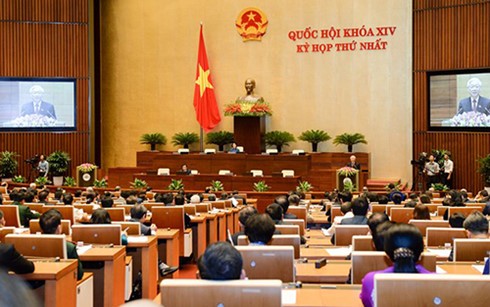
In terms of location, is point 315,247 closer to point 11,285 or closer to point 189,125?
point 11,285

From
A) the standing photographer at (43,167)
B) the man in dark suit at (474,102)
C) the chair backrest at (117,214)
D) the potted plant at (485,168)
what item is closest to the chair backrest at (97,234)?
the chair backrest at (117,214)

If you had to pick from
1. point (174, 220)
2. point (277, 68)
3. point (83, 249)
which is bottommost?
point (174, 220)

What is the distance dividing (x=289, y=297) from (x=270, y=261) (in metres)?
0.62

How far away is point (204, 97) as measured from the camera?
20484 mm

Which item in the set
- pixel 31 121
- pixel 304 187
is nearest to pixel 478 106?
pixel 304 187

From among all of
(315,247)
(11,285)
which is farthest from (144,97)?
(11,285)

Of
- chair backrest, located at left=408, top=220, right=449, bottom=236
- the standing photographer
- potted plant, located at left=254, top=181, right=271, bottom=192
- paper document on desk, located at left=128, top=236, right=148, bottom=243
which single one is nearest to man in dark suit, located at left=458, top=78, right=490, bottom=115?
potted plant, located at left=254, top=181, right=271, bottom=192

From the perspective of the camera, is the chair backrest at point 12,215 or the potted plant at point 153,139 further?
the potted plant at point 153,139

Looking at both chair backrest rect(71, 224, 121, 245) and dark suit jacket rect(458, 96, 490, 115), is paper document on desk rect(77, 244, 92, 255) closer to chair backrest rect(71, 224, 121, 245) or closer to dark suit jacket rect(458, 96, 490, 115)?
chair backrest rect(71, 224, 121, 245)

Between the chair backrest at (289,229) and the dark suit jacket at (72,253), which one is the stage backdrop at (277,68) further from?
the dark suit jacket at (72,253)

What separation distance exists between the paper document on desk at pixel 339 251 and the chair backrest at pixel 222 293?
2.85m

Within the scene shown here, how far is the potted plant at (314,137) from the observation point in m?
19.4

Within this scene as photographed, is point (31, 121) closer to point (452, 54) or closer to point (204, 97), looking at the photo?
point (204, 97)

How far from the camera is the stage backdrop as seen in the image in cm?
1988
